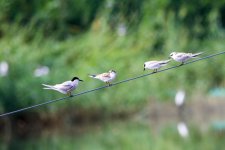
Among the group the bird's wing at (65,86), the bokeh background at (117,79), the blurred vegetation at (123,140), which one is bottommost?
the bird's wing at (65,86)

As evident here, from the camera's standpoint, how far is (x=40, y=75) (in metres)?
20.1

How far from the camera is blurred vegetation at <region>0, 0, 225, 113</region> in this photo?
19.2 meters

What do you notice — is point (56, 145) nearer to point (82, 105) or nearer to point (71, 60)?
point (82, 105)

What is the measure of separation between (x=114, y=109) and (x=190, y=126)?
2254 millimetres

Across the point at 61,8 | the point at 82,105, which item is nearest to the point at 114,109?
the point at 82,105

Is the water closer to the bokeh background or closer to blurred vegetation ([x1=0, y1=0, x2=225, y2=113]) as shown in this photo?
the bokeh background

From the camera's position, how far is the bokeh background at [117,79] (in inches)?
707

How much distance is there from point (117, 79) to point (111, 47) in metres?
2.91

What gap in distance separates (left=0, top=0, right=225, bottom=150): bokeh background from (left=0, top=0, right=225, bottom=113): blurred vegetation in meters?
0.02

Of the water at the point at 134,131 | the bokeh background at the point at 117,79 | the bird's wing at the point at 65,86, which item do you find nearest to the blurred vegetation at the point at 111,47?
the bokeh background at the point at 117,79

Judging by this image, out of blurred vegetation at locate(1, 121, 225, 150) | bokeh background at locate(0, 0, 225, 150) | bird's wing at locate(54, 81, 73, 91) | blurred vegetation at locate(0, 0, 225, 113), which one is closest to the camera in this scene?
bird's wing at locate(54, 81, 73, 91)

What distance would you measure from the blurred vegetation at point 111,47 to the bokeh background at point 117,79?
0.08 feet

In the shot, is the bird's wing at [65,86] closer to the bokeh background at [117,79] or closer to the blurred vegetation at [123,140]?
the blurred vegetation at [123,140]

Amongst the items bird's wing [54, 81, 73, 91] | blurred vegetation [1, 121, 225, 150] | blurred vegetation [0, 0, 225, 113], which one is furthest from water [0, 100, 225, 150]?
bird's wing [54, 81, 73, 91]
